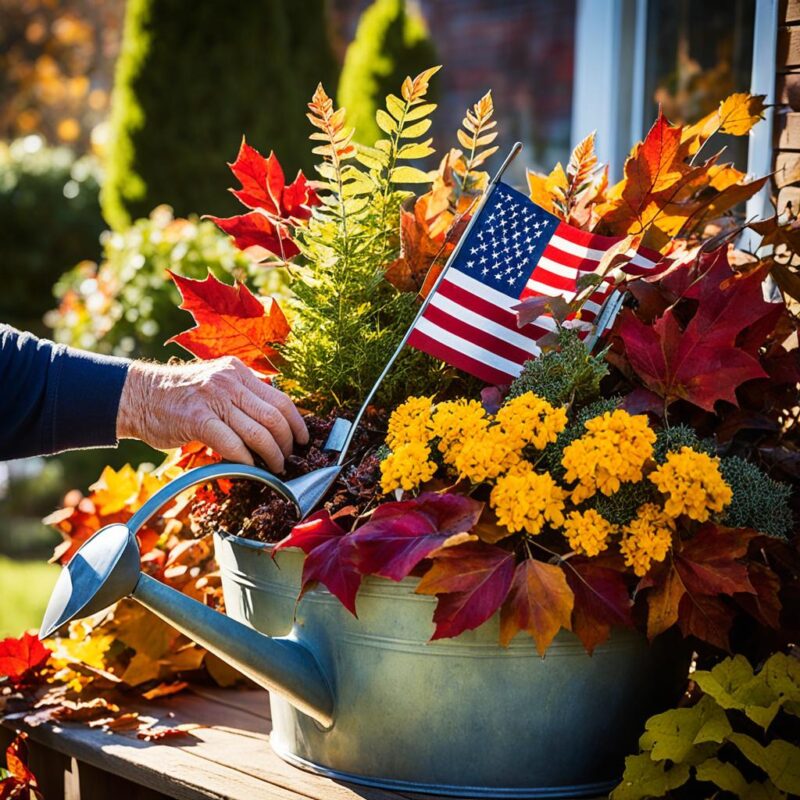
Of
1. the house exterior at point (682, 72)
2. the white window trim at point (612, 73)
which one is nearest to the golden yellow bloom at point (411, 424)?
the house exterior at point (682, 72)

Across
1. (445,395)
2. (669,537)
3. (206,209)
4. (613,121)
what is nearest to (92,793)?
(445,395)

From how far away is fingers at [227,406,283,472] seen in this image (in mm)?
1288

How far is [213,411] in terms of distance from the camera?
1.30 metres

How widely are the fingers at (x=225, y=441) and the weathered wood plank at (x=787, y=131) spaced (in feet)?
3.40

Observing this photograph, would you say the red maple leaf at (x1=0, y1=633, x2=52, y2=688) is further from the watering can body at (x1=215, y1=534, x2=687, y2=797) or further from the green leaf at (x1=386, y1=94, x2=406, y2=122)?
the green leaf at (x1=386, y1=94, x2=406, y2=122)

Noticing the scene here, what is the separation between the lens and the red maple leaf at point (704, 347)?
3.99ft

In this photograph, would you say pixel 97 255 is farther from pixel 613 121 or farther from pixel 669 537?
pixel 669 537

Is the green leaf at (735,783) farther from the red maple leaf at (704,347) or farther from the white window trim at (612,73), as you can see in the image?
the white window trim at (612,73)

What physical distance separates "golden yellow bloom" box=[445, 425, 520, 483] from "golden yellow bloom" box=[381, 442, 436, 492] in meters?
0.04

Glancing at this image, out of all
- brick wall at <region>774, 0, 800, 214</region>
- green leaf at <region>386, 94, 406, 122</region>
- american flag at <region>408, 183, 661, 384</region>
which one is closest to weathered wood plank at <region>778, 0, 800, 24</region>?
brick wall at <region>774, 0, 800, 214</region>

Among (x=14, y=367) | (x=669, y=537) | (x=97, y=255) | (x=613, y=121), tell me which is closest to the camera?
(x=669, y=537)

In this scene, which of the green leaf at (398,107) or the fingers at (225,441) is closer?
the fingers at (225,441)

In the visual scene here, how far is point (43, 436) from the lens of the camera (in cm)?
142

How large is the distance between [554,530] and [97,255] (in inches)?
242
